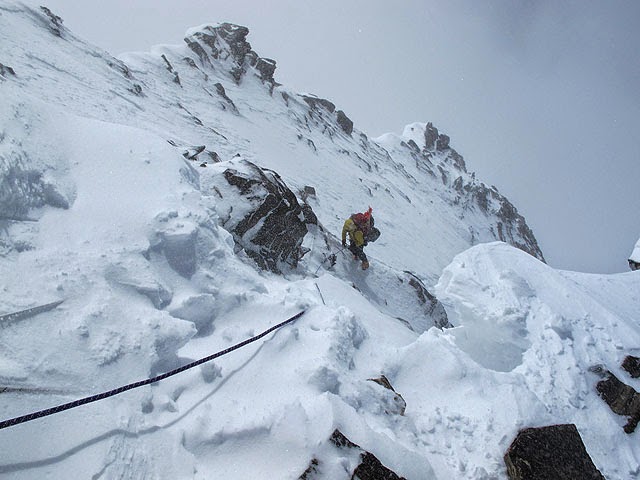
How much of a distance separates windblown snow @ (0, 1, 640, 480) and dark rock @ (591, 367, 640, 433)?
0.56ft

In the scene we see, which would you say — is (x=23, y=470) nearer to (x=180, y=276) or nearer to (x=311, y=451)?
(x=311, y=451)

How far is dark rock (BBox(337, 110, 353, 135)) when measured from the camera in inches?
1923

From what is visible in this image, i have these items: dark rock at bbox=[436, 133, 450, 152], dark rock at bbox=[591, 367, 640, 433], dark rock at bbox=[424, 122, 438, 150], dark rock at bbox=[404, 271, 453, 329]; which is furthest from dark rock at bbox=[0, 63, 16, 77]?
dark rock at bbox=[436, 133, 450, 152]

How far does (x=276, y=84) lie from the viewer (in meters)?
41.2

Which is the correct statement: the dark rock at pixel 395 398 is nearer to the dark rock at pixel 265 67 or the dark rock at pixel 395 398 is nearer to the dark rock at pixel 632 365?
the dark rock at pixel 632 365

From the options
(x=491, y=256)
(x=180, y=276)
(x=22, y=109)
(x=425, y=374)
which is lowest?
(x=180, y=276)

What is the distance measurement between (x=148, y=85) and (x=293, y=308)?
67.7 ft

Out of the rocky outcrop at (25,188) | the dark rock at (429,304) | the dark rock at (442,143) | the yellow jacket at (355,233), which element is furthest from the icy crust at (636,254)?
the dark rock at (442,143)

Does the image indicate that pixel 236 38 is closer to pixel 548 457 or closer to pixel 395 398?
pixel 395 398

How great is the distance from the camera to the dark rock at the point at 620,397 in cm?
482

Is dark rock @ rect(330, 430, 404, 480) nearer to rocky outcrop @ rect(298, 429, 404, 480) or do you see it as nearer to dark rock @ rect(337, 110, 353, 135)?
rocky outcrop @ rect(298, 429, 404, 480)

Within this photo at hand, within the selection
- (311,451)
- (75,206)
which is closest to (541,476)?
(311,451)

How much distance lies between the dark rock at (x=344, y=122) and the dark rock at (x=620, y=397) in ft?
153

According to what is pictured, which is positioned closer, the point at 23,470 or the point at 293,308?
the point at 23,470
